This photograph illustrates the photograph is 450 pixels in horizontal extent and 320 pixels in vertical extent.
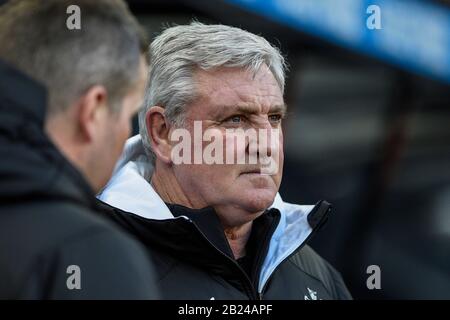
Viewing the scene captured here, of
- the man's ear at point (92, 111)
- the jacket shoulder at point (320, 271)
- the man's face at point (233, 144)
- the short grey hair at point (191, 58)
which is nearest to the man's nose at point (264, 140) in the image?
the man's face at point (233, 144)

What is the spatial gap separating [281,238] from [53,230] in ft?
3.74

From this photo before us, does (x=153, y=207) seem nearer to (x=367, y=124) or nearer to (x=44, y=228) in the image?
(x=44, y=228)

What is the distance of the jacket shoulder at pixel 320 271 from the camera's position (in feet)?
8.95

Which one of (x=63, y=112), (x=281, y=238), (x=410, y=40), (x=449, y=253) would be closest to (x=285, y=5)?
(x=410, y=40)

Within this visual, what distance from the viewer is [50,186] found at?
5.46 feet

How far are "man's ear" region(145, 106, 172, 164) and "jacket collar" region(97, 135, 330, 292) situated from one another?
0.08 metres

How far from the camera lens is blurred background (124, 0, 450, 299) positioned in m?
5.67

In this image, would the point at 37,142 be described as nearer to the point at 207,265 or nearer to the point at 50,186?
the point at 50,186

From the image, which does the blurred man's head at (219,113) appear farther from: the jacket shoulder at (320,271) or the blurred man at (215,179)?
the jacket shoulder at (320,271)

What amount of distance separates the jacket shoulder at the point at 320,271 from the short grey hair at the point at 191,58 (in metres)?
0.47

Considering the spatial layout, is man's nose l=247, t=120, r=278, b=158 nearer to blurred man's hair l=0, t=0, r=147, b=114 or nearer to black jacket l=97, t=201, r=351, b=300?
black jacket l=97, t=201, r=351, b=300

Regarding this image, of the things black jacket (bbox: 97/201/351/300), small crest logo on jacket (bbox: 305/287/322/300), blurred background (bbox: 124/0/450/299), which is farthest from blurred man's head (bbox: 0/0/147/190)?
blurred background (bbox: 124/0/450/299)

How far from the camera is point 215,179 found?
256 centimetres
